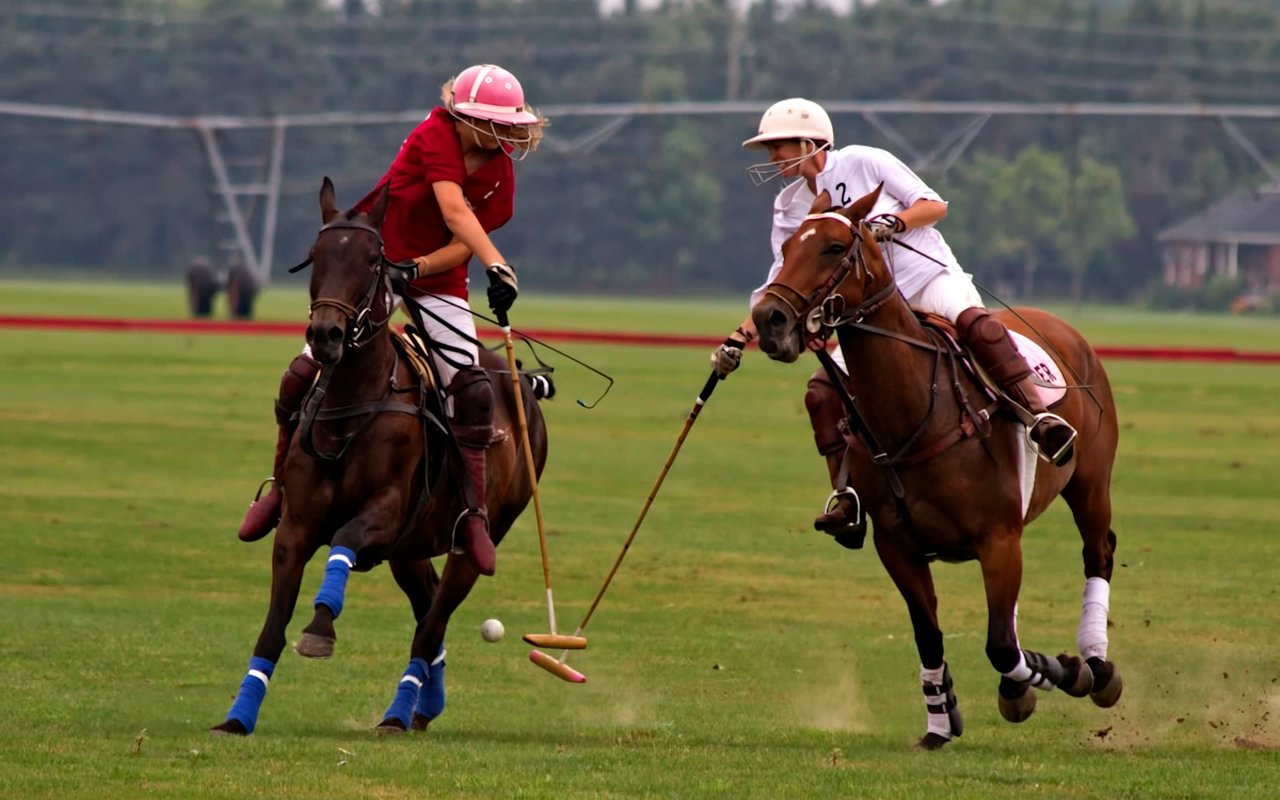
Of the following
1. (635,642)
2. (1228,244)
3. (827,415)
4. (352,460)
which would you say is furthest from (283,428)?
(1228,244)

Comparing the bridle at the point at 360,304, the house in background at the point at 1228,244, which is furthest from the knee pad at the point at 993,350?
the house in background at the point at 1228,244

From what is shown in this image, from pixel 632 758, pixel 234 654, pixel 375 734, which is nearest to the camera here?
pixel 632 758

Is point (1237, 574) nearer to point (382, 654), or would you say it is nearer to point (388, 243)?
point (382, 654)

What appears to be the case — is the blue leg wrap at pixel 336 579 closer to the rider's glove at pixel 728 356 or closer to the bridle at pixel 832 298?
the rider's glove at pixel 728 356

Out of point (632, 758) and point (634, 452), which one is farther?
point (634, 452)

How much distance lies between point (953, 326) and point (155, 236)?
88.8 meters

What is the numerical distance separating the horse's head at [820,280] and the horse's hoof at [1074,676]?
5.86 feet

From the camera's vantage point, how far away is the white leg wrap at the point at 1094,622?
9.70 metres

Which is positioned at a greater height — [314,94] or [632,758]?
[632,758]

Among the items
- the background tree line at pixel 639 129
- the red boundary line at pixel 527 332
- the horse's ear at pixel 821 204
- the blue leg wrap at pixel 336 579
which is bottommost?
the background tree line at pixel 639 129

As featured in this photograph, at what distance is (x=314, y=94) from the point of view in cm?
10000

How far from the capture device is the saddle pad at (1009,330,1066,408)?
9.30 metres

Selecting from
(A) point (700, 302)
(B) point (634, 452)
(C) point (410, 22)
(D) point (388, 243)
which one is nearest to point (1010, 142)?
(A) point (700, 302)

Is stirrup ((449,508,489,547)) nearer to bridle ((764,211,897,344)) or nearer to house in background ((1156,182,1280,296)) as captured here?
bridle ((764,211,897,344))
